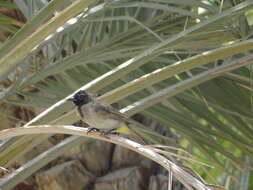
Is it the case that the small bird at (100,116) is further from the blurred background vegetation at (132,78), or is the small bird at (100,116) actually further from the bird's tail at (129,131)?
the blurred background vegetation at (132,78)

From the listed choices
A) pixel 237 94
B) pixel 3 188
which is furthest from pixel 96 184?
pixel 3 188

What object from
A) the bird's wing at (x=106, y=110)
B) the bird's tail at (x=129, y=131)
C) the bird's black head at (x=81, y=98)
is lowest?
the bird's tail at (x=129, y=131)

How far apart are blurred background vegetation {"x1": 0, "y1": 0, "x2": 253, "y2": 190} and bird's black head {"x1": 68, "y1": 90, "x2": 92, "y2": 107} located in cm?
9

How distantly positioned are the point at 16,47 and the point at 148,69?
118 centimetres

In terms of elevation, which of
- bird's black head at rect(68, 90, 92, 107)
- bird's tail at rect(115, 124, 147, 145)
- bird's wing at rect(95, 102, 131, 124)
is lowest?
bird's tail at rect(115, 124, 147, 145)

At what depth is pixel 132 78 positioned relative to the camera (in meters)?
2.95

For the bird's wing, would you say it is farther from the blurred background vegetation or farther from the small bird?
the blurred background vegetation

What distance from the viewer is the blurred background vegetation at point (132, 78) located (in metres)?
2.09

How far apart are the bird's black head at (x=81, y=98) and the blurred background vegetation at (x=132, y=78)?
3.5 inches

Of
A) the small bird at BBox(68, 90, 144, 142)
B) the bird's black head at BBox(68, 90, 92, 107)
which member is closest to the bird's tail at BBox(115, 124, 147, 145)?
the small bird at BBox(68, 90, 144, 142)

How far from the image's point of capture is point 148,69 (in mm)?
3061

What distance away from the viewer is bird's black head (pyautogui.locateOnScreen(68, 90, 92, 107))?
2861mm

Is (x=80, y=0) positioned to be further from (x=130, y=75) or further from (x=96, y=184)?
(x=96, y=184)

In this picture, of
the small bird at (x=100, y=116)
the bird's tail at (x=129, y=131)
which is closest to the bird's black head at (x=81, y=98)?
the small bird at (x=100, y=116)
